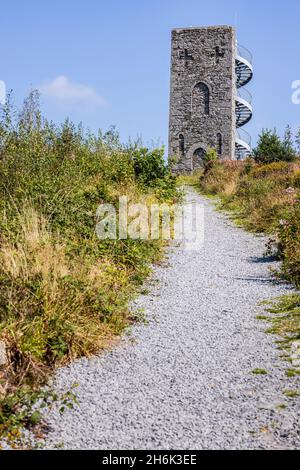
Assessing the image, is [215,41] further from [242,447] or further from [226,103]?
[242,447]

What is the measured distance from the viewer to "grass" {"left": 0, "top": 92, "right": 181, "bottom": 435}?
5.18m

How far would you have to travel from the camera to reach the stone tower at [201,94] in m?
38.5

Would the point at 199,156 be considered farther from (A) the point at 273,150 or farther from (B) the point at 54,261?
(B) the point at 54,261

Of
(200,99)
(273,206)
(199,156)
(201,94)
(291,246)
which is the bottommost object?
(291,246)

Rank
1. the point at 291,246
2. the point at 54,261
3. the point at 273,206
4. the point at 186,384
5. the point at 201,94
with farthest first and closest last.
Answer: the point at 201,94, the point at 273,206, the point at 291,246, the point at 54,261, the point at 186,384

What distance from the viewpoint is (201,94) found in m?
38.9

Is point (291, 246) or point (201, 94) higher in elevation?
point (201, 94)

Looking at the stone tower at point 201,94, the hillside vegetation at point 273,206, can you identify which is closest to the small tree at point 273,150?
the hillside vegetation at point 273,206

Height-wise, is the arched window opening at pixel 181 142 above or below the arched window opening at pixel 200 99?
below

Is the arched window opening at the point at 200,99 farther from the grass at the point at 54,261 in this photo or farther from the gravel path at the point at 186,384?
the gravel path at the point at 186,384

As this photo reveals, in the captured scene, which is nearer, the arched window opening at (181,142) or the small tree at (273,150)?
the small tree at (273,150)

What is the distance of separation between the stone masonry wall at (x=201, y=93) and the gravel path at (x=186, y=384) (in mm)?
31644

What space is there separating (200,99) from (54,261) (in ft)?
113

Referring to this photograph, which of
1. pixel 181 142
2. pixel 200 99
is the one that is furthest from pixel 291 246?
pixel 200 99
